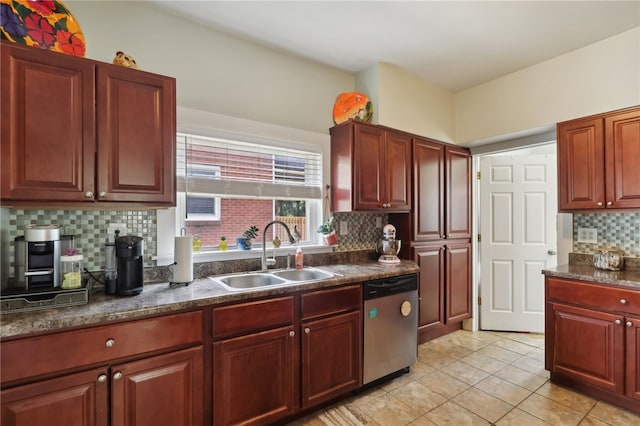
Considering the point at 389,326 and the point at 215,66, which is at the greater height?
the point at 215,66

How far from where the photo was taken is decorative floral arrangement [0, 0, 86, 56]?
4.78ft

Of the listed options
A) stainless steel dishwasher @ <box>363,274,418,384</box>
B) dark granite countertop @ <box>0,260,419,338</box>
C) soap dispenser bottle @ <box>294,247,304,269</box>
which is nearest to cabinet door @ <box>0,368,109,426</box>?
dark granite countertop @ <box>0,260,419,338</box>

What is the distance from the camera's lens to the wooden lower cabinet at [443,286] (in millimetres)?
3094

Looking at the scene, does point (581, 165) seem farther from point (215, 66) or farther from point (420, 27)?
point (215, 66)

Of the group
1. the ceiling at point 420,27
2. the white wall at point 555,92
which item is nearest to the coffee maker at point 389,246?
the white wall at point 555,92

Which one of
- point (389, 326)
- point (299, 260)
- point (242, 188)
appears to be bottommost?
point (389, 326)

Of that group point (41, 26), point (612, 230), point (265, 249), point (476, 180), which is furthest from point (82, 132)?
point (612, 230)

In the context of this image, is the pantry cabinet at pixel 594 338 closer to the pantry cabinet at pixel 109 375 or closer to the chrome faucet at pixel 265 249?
the chrome faucet at pixel 265 249

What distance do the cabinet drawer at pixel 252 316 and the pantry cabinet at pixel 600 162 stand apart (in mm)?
2461

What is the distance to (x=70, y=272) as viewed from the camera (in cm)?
157

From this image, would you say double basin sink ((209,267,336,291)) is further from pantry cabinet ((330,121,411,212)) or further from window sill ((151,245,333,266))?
pantry cabinet ((330,121,411,212))

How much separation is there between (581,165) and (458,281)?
5.16ft

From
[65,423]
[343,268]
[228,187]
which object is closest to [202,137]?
[228,187]

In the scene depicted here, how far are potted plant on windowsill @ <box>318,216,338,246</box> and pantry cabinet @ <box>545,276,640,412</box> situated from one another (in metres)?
1.74
